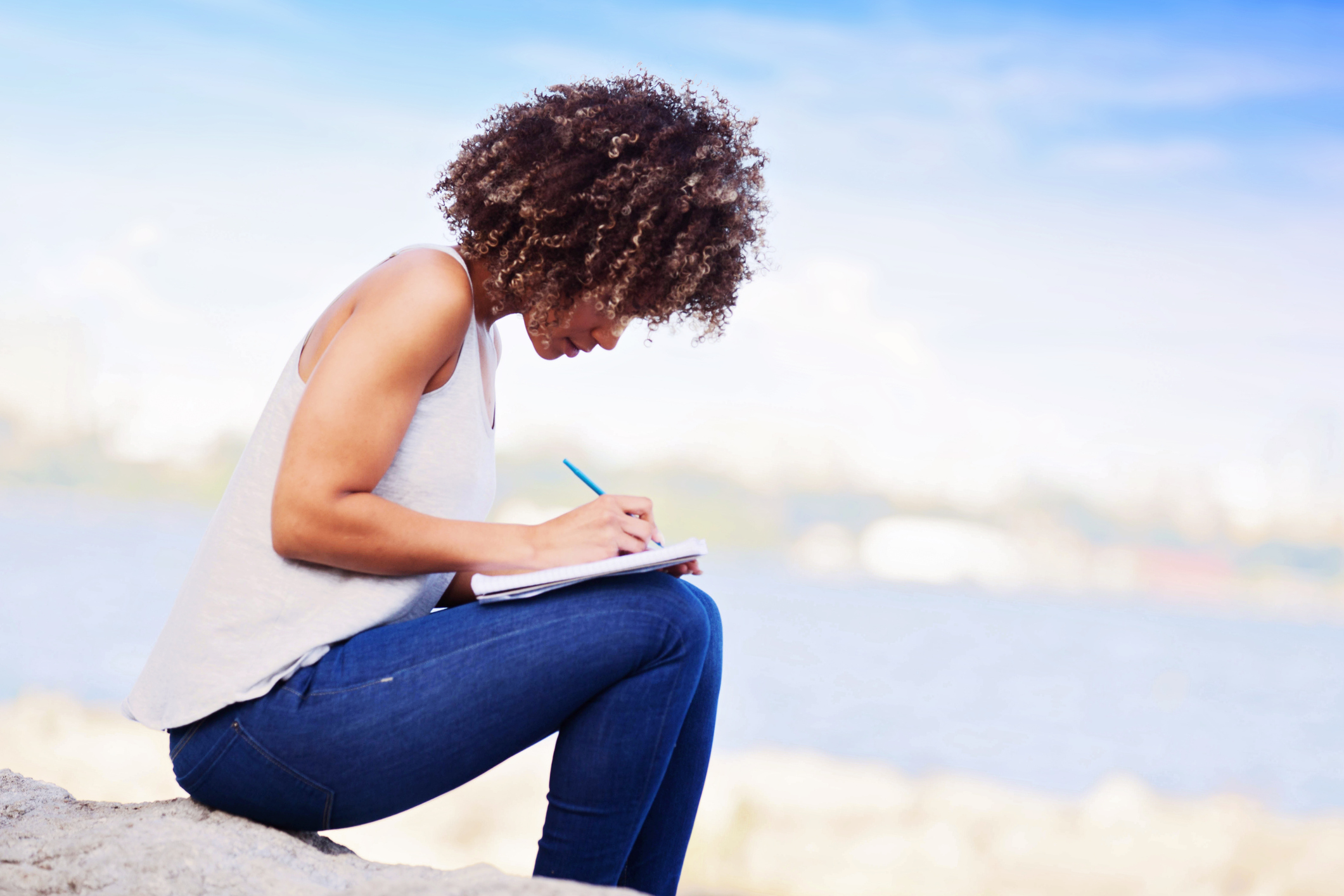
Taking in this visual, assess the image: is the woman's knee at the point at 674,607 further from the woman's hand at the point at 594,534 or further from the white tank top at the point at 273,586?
the white tank top at the point at 273,586

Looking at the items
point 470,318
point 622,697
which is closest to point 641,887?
point 622,697

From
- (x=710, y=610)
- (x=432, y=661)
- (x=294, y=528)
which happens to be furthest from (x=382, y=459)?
(x=710, y=610)

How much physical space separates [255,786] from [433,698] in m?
0.27

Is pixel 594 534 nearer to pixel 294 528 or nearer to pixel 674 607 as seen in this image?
pixel 674 607

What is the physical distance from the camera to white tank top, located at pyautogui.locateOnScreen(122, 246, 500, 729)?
123cm

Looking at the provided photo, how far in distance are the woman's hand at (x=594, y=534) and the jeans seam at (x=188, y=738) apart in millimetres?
442

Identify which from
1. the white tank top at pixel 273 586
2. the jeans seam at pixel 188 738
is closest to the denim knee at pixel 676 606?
the white tank top at pixel 273 586

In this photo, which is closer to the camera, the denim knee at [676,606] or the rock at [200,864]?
the rock at [200,864]

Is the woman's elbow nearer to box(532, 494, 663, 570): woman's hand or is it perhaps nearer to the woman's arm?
the woman's arm

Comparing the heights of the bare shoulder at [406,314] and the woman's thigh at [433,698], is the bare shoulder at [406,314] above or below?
above

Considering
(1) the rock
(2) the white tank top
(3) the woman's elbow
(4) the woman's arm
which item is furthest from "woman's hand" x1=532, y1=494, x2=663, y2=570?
(1) the rock

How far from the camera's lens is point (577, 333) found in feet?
4.94

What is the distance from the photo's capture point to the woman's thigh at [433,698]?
1.19 metres

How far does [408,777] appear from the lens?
3.99 feet
